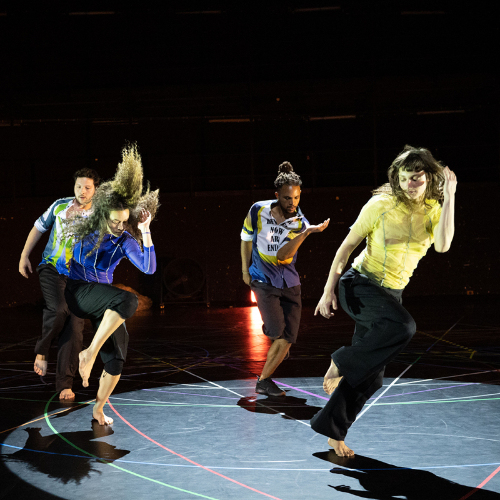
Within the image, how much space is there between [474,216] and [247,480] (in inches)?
430

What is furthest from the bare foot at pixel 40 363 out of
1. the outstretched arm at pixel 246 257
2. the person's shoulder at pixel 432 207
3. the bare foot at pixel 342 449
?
the person's shoulder at pixel 432 207

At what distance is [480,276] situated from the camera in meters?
12.7

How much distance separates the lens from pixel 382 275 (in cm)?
335

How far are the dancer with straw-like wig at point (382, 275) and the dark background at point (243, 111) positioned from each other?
9.31 m

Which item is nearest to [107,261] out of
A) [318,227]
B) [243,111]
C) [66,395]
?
[66,395]

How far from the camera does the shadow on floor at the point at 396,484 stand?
2.74 m

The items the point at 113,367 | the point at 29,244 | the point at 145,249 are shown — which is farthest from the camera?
the point at 29,244

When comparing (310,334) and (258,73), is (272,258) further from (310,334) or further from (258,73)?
(258,73)

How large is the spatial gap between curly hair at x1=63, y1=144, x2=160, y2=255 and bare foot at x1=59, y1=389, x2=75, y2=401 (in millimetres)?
1299

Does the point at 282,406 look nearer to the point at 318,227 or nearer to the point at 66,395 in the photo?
the point at 318,227

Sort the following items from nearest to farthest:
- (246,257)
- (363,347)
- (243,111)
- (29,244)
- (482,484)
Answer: (482,484) → (363,347) → (246,257) → (29,244) → (243,111)

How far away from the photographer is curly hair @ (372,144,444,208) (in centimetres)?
322

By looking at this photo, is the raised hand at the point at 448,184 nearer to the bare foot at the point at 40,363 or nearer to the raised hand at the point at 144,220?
the raised hand at the point at 144,220

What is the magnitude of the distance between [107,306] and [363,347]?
169cm
